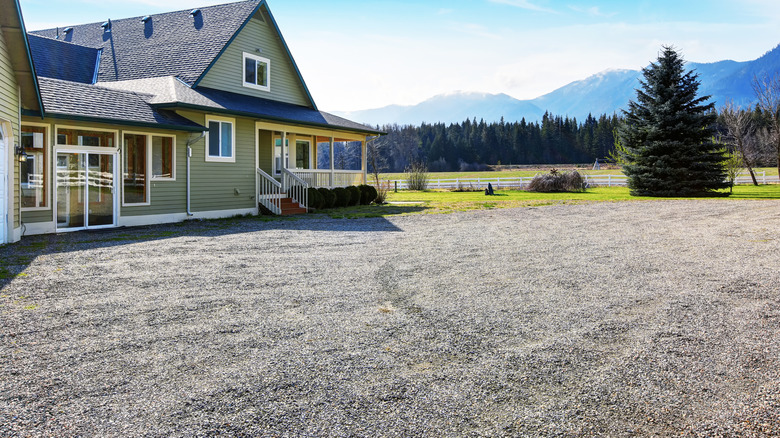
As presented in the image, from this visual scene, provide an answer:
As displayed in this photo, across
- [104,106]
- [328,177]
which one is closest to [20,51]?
[104,106]

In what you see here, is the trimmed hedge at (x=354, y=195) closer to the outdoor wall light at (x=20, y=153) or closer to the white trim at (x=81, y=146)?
the white trim at (x=81, y=146)

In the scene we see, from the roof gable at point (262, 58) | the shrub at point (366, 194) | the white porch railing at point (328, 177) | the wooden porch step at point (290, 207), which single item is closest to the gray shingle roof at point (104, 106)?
the roof gable at point (262, 58)

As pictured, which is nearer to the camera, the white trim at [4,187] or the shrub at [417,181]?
the white trim at [4,187]

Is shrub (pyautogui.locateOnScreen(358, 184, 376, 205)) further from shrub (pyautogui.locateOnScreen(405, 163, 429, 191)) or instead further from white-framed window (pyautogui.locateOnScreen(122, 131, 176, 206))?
shrub (pyautogui.locateOnScreen(405, 163, 429, 191))

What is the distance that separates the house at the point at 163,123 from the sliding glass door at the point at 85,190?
0.03 meters

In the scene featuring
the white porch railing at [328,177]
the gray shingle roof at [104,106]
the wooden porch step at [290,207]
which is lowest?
the wooden porch step at [290,207]

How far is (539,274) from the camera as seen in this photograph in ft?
25.4

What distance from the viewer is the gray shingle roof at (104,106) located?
42.3ft

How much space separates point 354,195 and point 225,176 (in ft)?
20.0

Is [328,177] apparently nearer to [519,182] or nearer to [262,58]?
[262,58]

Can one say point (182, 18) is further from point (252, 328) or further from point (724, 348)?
point (724, 348)

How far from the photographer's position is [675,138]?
25297 millimetres

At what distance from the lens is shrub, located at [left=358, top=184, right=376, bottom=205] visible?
22922 mm

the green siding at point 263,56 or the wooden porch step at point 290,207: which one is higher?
the green siding at point 263,56
